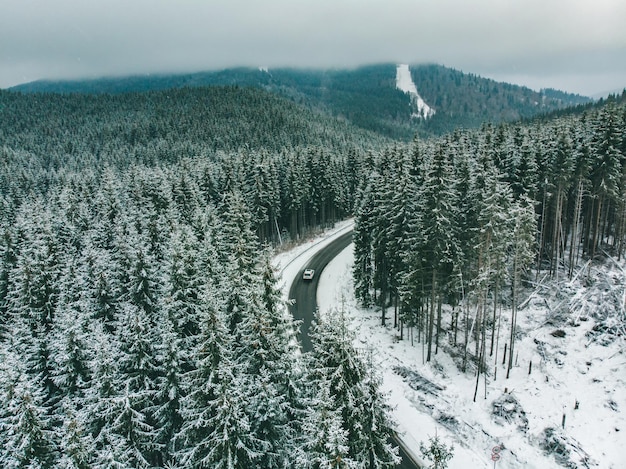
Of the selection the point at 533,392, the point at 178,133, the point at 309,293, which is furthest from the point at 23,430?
the point at 178,133

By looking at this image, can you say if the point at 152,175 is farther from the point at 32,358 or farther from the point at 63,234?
the point at 32,358

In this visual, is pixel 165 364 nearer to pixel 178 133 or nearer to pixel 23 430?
pixel 23 430

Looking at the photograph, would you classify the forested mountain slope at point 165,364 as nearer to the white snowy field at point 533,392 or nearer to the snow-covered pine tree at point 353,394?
the snow-covered pine tree at point 353,394

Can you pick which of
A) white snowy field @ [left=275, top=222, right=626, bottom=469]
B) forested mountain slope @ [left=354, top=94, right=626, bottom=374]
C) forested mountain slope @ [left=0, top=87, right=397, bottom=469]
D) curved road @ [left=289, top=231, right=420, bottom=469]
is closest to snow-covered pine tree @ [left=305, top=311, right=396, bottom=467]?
forested mountain slope @ [left=0, top=87, right=397, bottom=469]

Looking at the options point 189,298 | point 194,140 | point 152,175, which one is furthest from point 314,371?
point 194,140

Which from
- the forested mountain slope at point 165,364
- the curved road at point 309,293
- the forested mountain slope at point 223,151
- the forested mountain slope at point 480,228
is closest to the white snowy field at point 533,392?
the forested mountain slope at point 480,228

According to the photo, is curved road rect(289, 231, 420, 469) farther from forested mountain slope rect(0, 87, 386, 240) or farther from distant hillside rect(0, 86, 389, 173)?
distant hillside rect(0, 86, 389, 173)
